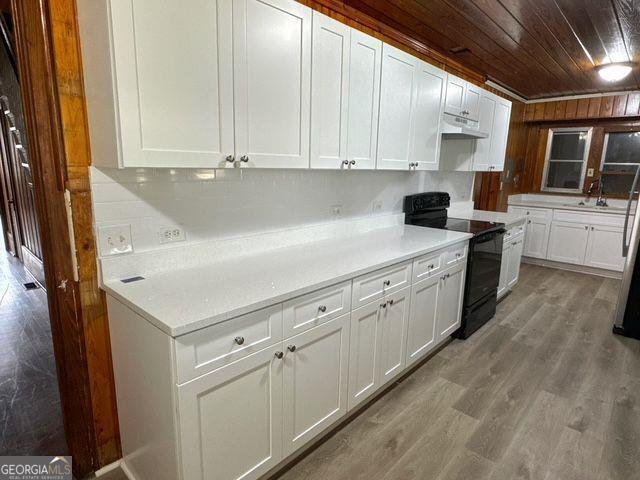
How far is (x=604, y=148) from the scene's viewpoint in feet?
17.1

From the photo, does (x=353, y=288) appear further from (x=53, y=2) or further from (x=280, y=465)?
(x=53, y=2)

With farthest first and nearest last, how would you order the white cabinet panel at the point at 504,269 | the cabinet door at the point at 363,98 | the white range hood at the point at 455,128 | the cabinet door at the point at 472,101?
the white cabinet panel at the point at 504,269
the cabinet door at the point at 472,101
the white range hood at the point at 455,128
the cabinet door at the point at 363,98

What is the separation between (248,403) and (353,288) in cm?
74

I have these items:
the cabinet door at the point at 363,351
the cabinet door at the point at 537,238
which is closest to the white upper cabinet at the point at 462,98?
the cabinet door at the point at 363,351

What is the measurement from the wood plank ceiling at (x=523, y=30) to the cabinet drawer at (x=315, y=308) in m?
1.82

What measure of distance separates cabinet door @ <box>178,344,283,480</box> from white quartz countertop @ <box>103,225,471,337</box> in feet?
0.73

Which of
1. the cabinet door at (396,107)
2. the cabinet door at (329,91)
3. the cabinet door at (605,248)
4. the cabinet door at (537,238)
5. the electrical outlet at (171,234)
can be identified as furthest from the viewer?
the cabinet door at (537,238)

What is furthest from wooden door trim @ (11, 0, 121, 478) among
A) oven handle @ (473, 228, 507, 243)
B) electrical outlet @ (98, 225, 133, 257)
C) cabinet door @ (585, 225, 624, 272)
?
cabinet door @ (585, 225, 624, 272)

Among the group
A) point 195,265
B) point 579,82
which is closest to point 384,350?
point 195,265

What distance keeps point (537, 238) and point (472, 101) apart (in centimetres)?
309

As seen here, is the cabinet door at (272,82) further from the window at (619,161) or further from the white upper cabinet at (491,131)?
the window at (619,161)

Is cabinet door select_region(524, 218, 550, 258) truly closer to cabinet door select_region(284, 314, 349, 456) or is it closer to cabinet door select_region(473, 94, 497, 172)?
cabinet door select_region(473, 94, 497, 172)

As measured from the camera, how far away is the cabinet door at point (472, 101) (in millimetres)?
3219

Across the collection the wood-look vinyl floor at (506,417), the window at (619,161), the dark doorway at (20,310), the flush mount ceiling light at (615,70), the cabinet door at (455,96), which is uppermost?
the flush mount ceiling light at (615,70)
